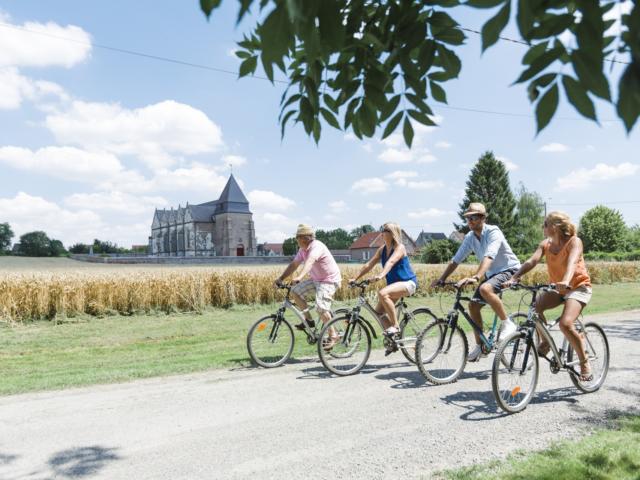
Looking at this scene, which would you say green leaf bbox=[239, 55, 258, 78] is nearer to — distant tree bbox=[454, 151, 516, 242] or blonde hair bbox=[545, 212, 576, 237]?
blonde hair bbox=[545, 212, 576, 237]

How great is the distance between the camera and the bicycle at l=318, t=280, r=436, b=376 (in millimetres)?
6930

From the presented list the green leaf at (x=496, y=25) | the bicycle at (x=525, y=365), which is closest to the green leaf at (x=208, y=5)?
the green leaf at (x=496, y=25)

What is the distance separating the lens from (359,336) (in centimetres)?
718

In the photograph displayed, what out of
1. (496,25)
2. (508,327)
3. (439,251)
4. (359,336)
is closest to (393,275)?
(359,336)

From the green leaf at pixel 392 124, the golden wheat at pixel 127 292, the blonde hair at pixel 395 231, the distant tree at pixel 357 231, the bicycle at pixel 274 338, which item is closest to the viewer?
the green leaf at pixel 392 124

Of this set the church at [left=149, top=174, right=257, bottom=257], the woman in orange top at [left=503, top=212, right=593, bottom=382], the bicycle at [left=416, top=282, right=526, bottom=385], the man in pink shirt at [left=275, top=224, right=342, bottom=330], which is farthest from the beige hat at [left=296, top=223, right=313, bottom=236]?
the church at [left=149, top=174, right=257, bottom=257]

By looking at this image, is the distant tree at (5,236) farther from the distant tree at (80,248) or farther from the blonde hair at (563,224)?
the blonde hair at (563,224)

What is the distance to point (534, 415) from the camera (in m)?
4.93

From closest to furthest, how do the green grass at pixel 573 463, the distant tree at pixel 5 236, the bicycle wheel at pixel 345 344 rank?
the green grass at pixel 573 463
the bicycle wheel at pixel 345 344
the distant tree at pixel 5 236

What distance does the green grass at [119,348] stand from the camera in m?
7.09

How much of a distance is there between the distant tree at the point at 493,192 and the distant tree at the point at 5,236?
100043 mm

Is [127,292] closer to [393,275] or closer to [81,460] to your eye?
[393,275]

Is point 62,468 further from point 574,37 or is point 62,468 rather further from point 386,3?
point 574,37

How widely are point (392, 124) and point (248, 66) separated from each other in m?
1.02
